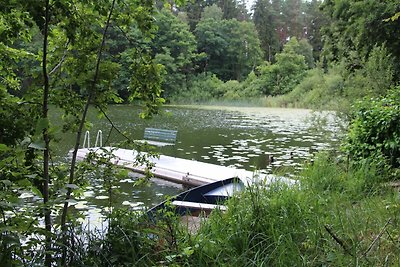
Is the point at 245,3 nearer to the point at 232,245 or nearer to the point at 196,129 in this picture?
the point at 196,129

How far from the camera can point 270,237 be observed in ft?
8.55

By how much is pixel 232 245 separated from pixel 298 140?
13.0 meters

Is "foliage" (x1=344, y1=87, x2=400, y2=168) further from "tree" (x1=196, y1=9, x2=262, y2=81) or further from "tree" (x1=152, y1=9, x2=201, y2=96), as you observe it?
"tree" (x1=196, y1=9, x2=262, y2=81)

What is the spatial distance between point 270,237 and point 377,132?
3481 mm

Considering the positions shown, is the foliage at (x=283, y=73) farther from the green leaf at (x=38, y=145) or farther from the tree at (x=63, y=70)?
the green leaf at (x=38, y=145)

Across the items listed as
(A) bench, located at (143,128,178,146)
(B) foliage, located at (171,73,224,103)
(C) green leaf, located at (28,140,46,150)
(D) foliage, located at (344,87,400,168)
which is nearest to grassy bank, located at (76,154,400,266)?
(C) green leaf, located at (28,140,46,150)

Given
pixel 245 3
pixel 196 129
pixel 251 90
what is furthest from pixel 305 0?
pixel 196 129

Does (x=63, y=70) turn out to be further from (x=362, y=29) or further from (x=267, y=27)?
(x=267, y=27)

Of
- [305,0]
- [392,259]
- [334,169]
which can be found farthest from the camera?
[305,0]

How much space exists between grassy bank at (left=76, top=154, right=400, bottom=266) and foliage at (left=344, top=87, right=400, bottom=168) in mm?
1977

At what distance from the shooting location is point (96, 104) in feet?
7.98

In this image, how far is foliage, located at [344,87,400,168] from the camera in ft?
17.3

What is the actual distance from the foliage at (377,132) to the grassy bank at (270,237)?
1977 millimetres

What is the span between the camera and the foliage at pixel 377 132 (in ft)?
17.3
